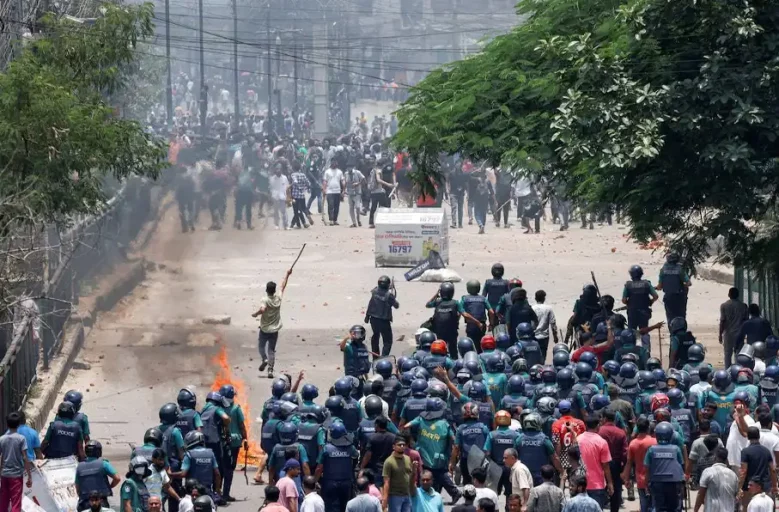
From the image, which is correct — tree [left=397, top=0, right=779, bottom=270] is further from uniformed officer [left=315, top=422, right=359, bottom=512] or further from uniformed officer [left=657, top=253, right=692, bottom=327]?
uniformed officer [left=315, top=422, right=359, bottom=512]

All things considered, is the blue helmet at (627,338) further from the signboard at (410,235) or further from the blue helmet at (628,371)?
the signboard at (410,235)

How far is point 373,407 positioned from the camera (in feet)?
47.4

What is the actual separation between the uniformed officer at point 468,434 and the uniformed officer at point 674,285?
6.87 m

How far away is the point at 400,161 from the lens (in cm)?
3625

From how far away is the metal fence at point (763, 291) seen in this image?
69.6 feet

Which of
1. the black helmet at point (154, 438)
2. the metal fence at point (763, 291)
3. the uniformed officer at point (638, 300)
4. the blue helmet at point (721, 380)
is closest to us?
the black helmet at point (154, 438)

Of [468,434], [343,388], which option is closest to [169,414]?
[343,388]

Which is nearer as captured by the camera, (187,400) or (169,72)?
(187,400)

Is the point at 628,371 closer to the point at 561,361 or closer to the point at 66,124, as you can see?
the point at 561,361

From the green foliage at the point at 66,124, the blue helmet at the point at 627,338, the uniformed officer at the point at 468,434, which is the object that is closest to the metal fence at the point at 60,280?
the green foliage at the point at 66,124

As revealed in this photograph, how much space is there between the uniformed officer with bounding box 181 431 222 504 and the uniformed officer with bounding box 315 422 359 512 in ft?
3.14

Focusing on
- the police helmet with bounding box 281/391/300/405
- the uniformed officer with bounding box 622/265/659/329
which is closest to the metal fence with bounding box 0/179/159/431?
the police helmet with bounding box 281/391/300/405

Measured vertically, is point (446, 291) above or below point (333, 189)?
below

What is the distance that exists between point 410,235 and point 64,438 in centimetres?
1420
